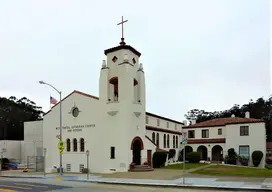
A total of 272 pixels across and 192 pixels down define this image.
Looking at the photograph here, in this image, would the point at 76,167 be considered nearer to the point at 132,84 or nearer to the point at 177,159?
the point at 132,84

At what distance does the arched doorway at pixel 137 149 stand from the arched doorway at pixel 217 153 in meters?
18.5

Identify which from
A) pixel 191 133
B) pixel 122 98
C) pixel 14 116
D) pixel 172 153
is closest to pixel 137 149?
pixel 122 98

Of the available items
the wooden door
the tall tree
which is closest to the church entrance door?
the wooden door

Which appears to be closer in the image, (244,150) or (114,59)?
(114,59)

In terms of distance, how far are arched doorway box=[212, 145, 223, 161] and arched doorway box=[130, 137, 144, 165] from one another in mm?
18519

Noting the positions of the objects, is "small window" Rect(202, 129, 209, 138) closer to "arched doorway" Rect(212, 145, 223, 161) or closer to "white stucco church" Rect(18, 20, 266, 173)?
"arched doorway" Rect(212, 145, 223, 161)

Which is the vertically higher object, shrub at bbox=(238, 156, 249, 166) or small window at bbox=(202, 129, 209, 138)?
small window at bbox=(202, 129, 209, 138)

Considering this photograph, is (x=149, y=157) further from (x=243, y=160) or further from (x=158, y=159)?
(x=243, y=160)

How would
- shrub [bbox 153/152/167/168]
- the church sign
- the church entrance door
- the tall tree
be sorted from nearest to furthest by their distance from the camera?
the church entrance door < the church sign < shrub [bbox 153/152/167/168] < the tall tree

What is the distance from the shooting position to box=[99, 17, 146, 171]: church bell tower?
28.1 meters

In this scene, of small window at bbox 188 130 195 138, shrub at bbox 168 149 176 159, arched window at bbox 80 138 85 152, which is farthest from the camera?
small window at bbox 188 130 195 138

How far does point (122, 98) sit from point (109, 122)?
9.18 ft

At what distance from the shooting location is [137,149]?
29859mm

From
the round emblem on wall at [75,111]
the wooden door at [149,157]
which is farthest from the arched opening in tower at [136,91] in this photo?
the round emblem on wall at [75,111]
